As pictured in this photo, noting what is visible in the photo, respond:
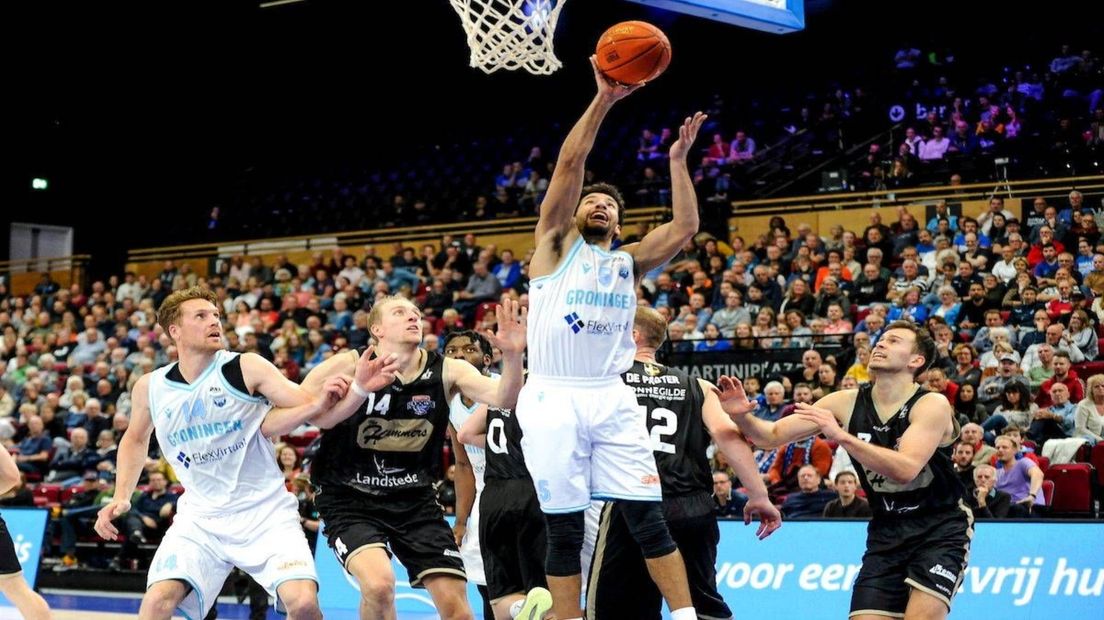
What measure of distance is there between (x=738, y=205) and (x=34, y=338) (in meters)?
11.4

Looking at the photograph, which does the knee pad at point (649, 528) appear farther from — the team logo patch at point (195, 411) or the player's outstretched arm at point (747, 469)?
the team logo patch at point (195, 411)

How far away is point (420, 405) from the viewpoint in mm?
6570

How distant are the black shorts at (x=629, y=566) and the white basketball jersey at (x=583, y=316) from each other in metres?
0.88

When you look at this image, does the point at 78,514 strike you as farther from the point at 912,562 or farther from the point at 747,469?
the point at 912,562

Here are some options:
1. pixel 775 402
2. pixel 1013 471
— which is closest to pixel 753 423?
pixel 1013 471

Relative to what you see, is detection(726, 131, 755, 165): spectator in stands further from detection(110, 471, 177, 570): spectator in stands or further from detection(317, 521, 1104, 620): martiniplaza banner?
detection(317, 521, 1104, 620): martiniplaza banner

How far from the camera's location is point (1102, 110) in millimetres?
17734

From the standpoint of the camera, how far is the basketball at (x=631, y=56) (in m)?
5.52

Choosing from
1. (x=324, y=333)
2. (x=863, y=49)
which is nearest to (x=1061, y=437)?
(x=324, y=333)

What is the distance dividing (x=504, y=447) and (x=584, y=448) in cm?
122

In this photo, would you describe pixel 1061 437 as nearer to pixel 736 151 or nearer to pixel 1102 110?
pixel 1102 110

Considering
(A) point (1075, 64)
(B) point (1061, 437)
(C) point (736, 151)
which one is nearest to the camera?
(B) point (1061, 437)

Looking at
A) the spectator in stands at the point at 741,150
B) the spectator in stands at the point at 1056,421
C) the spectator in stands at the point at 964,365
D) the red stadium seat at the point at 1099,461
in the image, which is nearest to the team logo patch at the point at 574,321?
the red stadium seat at the point at 1099,461

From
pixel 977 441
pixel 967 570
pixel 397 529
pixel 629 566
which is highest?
pixel 977 441
